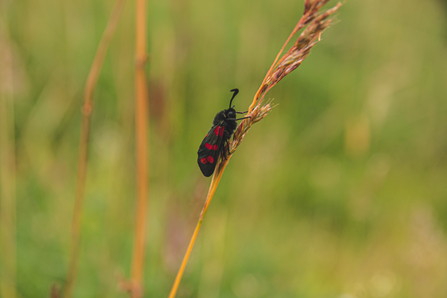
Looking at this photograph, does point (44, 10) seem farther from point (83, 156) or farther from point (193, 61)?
point (83, 156)

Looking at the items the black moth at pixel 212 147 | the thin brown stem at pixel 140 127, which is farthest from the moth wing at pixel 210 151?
the thin brown stem at pixel 140 127

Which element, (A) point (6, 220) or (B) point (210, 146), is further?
(A) point (6, 220)

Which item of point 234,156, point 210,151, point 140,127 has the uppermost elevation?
point 234,156

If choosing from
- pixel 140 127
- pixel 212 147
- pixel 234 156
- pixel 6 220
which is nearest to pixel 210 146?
pixel 212 147

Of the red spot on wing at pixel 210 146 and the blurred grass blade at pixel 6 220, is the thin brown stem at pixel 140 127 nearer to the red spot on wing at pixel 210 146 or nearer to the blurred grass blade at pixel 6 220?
the red spot on wing at pixel 210 146

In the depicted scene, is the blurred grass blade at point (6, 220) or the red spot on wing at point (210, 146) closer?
the red spot on wing at point (210, 146)

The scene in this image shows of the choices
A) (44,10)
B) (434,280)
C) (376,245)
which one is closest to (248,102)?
(376,245)

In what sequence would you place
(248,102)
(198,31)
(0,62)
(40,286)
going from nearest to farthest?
1. (0,62)
2. (40,286)
3. (248,102)
4. (198,31)

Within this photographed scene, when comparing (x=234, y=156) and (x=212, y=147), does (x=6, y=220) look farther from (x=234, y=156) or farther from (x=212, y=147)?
(x=234, y=156)
